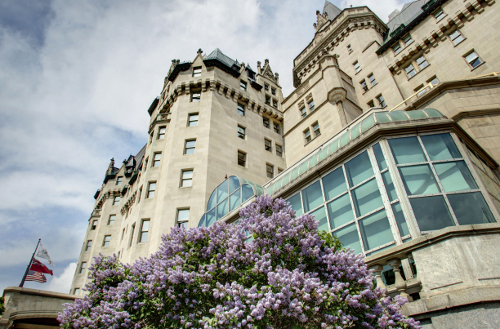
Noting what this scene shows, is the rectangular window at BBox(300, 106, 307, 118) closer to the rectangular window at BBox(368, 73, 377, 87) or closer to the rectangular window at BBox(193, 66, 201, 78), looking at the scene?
the rectangular window at BBox(368, 73, 377, 87)

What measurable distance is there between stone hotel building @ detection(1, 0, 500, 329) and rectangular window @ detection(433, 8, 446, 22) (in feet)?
0.83

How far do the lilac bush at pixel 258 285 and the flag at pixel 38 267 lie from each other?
1964cm

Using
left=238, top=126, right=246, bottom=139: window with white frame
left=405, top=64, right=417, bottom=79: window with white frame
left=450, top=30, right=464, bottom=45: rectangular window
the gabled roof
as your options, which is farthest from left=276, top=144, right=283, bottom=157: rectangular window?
the gabled roof

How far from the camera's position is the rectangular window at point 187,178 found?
27.7 m

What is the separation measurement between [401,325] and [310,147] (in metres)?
22.8

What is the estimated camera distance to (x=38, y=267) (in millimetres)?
26047

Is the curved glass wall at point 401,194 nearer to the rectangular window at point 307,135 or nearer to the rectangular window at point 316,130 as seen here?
the rectangular window at point 316,130

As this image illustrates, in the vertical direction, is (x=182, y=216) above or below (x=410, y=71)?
below

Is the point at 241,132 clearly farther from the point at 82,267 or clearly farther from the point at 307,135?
the point at 82,267

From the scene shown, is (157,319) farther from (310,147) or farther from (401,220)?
(310,147)

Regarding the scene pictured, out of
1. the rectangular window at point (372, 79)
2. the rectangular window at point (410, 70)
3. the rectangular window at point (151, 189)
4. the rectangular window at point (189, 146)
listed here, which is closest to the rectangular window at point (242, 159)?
the rectangular window at point (189, 146)

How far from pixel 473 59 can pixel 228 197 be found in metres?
23.8

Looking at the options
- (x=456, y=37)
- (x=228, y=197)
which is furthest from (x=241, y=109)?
(x=456, y=37)

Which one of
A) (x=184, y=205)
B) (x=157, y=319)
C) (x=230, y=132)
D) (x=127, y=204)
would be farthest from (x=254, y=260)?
(x=127, y=204)
